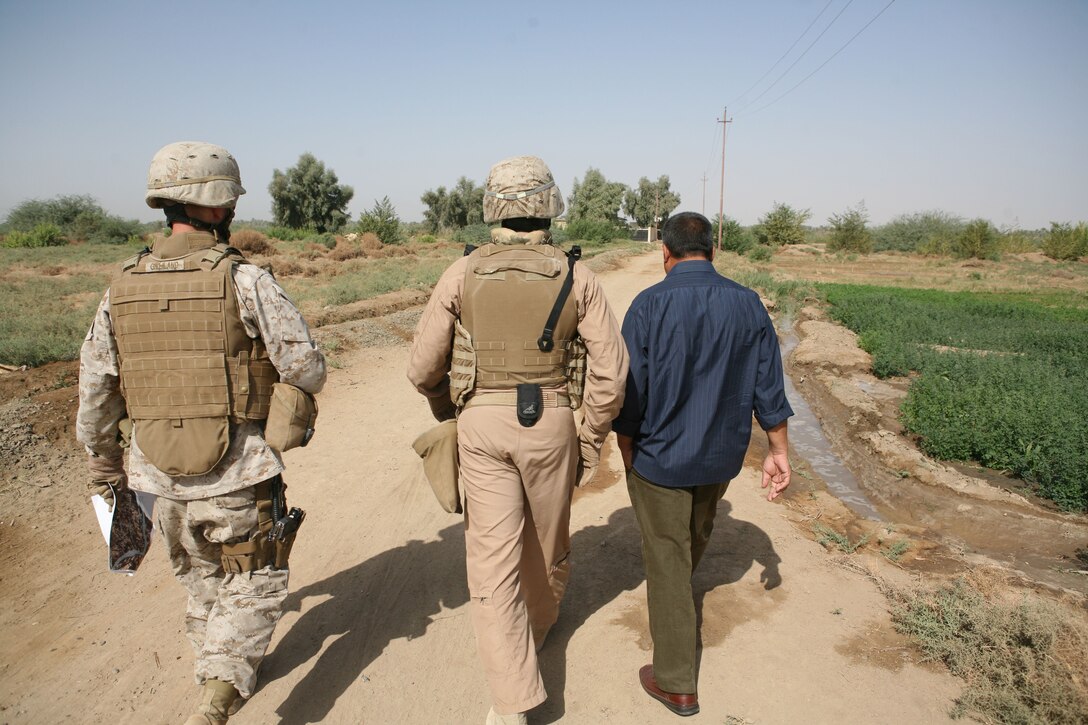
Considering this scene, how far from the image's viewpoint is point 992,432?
21.2ft

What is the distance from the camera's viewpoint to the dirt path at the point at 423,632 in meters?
2.67

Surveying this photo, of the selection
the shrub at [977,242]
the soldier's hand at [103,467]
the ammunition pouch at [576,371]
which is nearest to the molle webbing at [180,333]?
the soldier's hand at [103,467]

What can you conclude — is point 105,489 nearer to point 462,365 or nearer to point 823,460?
point 462,365

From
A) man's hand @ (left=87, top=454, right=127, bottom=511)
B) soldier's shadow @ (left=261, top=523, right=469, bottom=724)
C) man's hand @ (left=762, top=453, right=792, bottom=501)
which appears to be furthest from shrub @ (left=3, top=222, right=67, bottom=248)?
man's hand @ (left=762, top=453, right=792, bottom=501)

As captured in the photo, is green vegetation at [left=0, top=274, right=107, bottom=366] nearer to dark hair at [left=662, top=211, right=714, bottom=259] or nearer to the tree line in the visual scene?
dark hair at [left=662, top=211, right=714, bottom=259]

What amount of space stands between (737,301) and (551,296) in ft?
2.58

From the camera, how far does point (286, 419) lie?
2465 millimetres

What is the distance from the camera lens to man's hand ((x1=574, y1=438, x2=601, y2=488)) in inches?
105

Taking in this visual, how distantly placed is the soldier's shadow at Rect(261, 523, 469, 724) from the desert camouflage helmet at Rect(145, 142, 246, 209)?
206cm

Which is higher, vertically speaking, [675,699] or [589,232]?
[589,232]

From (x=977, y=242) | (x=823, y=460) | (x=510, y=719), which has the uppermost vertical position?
Answer: (x=977, y=242)

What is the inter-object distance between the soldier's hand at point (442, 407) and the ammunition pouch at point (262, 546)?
688 mm

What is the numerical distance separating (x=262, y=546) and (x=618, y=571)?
2.05 meters

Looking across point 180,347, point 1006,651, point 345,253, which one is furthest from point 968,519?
point 345,253
